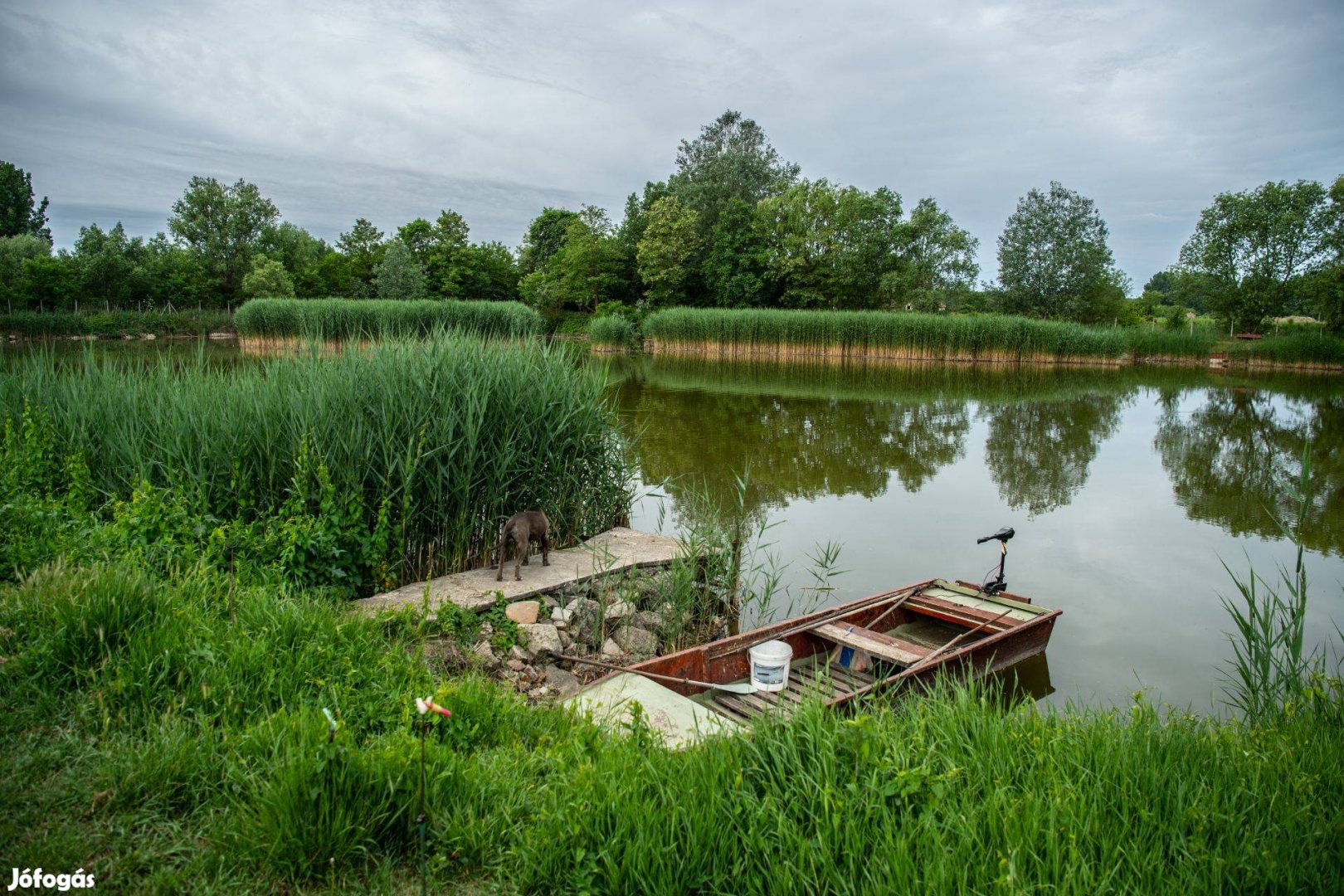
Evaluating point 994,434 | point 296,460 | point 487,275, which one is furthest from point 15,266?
point 994,434

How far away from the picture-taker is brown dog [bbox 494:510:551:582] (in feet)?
18.6

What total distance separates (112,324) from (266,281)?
11.3m

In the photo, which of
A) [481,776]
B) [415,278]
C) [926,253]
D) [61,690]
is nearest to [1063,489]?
[481,776]

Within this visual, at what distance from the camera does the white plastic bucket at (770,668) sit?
4.72 m

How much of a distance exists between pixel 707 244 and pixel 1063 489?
43904 mm

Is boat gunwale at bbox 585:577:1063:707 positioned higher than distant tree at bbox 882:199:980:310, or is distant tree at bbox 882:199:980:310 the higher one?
distant tree at bbox 882:199:980:310

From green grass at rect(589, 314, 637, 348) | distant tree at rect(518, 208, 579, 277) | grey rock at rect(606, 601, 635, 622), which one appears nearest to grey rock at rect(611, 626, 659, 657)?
grey rock at rect(606, 601, 635, 622)

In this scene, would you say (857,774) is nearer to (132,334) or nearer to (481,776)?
(481,776)

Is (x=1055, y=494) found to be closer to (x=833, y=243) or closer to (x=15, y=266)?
(x=833, y=243)

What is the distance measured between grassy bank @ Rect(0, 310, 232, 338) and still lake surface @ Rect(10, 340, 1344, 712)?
28462mm

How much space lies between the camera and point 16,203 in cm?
5572

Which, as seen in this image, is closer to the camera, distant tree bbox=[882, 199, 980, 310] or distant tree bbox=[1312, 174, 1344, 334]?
distant tree bbox=[1312, 174, 1344, 334]

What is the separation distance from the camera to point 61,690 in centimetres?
314

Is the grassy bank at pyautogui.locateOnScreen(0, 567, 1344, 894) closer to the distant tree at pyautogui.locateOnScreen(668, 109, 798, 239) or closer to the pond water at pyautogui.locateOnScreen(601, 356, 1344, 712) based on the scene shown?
the pond water at pyautogui.locateOnScreen(601, 356, 1344, 712)
